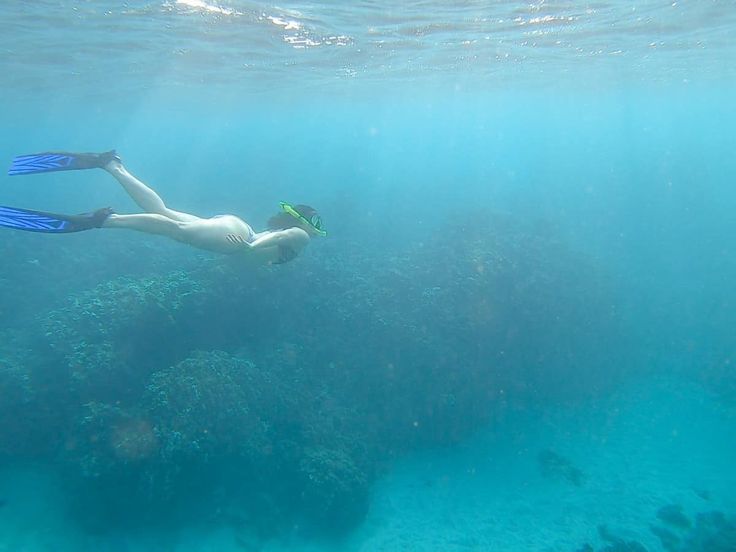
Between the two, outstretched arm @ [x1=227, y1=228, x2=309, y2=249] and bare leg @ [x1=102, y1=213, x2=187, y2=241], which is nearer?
bare leg @ [x1=102, y1=213, x2=187, y2=241]

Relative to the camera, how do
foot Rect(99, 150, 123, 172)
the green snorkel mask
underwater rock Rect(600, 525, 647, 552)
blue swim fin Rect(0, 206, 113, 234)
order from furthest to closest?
1. underwater rock Rect(600, 525, 647, 552)
2. foot Rect(99, 150, 123, 172)
3. the green snorkel mask
4. blue swim fin Rect(0, 206, 113, 234)

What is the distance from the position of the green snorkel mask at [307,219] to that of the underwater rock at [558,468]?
9.92 metres

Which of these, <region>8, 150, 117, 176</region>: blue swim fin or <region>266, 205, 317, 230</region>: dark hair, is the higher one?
<region>8, 150, 117, 176</region>: blue swim fin

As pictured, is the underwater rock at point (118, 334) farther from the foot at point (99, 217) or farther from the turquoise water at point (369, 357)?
the foot at point (99, 217)

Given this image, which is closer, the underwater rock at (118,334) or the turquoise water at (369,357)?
the turquoise water at (369,357)

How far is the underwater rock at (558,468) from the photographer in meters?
12.1

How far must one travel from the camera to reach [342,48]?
20797 millimetres

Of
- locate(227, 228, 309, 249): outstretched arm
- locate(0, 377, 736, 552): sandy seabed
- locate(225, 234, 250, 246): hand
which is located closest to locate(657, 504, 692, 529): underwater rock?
locate(0, 377, 736, 552): sandy seabed

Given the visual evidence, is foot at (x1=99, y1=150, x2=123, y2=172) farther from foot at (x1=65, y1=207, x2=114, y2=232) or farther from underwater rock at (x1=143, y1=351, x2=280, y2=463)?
underwater rock at (x1=143, y1=351, x2=280, y2=463)

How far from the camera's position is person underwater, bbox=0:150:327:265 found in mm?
5941

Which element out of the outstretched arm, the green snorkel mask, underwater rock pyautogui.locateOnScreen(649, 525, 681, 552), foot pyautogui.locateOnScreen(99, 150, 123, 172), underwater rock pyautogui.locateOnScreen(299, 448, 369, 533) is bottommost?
underwater rock pyautogui.locateOnScreen(649, 525, 681, 552)

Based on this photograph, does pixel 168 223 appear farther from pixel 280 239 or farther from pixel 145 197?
pixel 280 239

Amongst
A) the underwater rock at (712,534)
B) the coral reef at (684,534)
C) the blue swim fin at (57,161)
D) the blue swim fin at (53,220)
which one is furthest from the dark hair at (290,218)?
the underwater rock at (712,534)

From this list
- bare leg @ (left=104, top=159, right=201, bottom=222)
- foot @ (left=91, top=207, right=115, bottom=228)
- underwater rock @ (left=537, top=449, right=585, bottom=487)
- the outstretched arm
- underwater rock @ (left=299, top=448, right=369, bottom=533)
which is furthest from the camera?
underwater rock @ (left=537, top=449, right=585, bottom=487)
